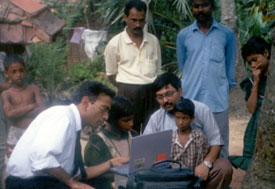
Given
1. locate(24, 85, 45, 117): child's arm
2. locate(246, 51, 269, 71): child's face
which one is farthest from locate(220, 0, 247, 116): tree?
locate(246, 51, 269, 71): child's face

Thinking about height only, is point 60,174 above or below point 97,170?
above

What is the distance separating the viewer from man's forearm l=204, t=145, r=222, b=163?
3904 millimetres

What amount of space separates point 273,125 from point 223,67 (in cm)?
162

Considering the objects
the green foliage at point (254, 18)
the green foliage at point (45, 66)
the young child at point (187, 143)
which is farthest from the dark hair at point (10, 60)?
the green foliage at point (45, 66)

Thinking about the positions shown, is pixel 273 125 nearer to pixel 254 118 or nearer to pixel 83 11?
pixel 254 118

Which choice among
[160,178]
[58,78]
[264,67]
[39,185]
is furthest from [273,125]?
[58,78]

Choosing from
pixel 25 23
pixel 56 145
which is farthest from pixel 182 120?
pixel 25 23

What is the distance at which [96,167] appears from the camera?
3.51 metres

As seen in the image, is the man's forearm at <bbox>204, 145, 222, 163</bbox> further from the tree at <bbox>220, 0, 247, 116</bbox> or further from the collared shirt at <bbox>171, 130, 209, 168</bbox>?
Answer: the tree at <bbox>220, 0, 247, 116</bbox>

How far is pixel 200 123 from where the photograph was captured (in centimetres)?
408

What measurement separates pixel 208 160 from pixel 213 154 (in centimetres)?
10

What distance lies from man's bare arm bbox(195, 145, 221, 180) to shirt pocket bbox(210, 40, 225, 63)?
91 centimetres

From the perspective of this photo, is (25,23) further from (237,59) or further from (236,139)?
(237,59)

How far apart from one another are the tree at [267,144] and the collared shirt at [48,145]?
1.11 metres
